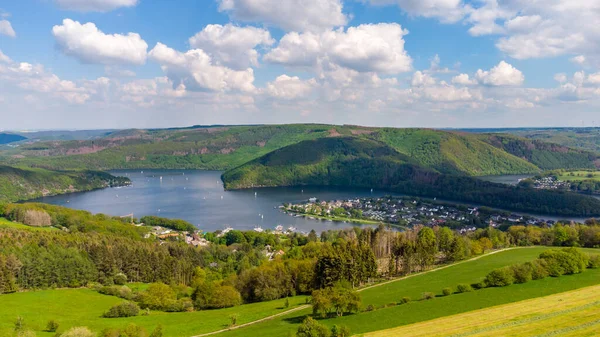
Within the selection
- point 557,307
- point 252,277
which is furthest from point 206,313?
point 557,307

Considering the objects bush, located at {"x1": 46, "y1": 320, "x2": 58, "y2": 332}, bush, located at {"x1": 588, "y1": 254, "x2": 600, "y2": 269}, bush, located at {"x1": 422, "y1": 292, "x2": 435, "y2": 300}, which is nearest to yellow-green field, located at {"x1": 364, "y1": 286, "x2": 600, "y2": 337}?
bush, located at {"x1": 422, "y1": 292, "x2": 435, "y2": 300}

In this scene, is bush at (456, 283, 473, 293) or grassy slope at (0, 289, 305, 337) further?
bush at (456, 283, 473, 293)

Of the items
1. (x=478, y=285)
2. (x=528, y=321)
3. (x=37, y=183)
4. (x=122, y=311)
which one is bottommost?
(x=122, y=311)

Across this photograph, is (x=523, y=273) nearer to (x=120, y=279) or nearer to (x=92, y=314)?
(x=92, y=314)

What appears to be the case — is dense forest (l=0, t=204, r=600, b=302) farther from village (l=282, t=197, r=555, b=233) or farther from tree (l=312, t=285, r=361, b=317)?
village (l=282, t=197, r=555, b=233)

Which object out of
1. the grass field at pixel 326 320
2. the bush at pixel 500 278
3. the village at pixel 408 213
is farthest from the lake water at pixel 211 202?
the bush at pixel 500 278

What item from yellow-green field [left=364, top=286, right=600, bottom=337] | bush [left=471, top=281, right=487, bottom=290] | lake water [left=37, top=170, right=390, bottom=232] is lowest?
lake water [left=37, top=170, right=390, bottom=232]

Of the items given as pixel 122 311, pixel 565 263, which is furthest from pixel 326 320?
pixel 565 263
